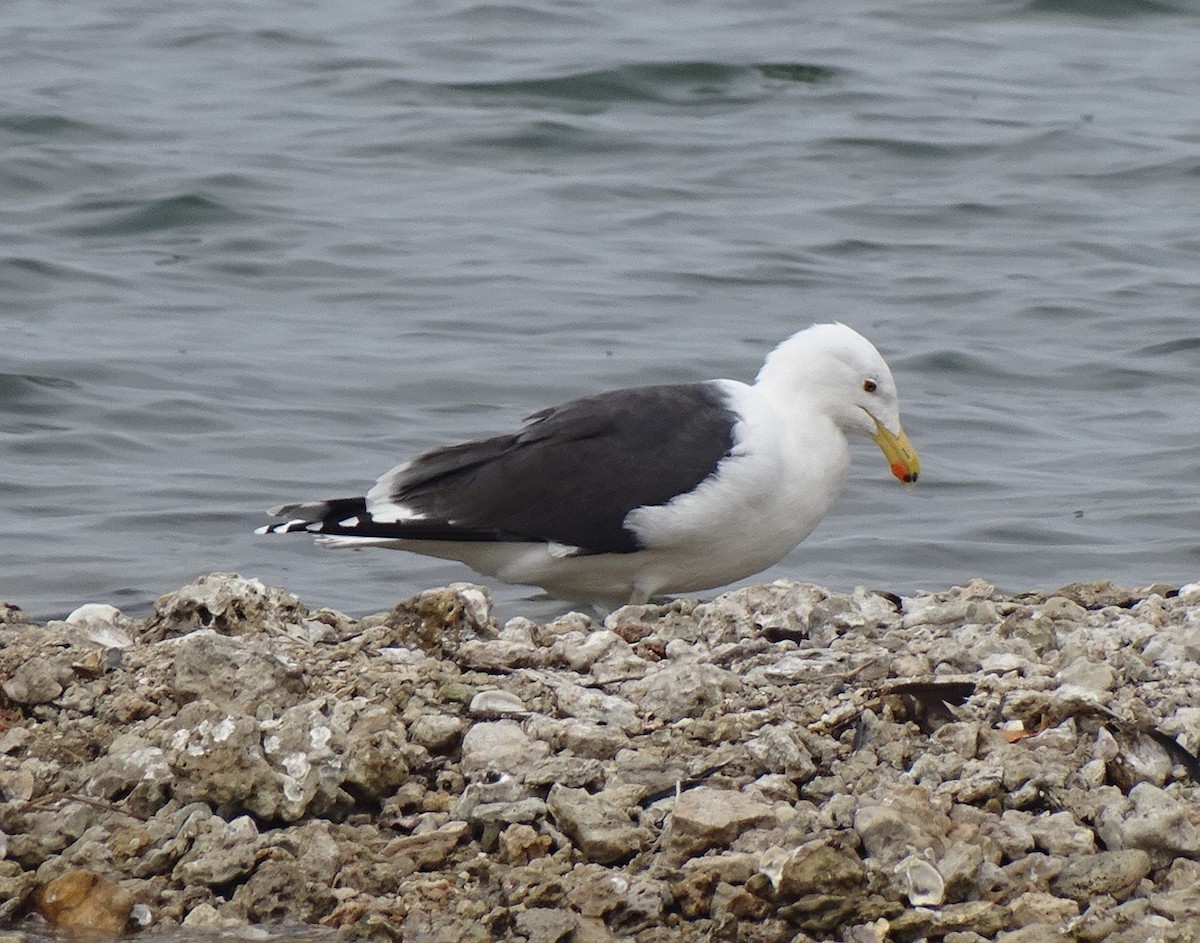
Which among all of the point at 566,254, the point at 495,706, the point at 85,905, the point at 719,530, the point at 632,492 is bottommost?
the point at 566,254

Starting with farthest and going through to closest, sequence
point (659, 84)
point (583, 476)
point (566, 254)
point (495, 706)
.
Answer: point (659, 84) < point (566, 254) < point (583, 476) < point (495, 706)

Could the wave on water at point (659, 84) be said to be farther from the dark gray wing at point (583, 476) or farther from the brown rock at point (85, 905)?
the brown rock at point (85, 905)

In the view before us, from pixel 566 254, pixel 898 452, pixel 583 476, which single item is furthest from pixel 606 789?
pixel 566 254

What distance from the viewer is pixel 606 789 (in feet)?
14.9

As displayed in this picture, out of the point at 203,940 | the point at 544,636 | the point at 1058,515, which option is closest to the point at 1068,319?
the point at 1058,515

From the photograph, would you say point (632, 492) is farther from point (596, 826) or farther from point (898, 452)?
point (596, 826)

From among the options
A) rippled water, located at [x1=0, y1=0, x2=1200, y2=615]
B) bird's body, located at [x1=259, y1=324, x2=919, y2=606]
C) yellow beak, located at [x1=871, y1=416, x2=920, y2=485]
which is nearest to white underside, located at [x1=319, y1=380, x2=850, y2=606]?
bird's body, located at [x1=259, y1=324, x2=919, y2=606]

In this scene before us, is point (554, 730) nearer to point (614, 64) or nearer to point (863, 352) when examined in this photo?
point (863, 352)

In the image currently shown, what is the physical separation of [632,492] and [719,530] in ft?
1.05

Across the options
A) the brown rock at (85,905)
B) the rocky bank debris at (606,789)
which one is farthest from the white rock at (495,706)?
the brown rock at (85,905)

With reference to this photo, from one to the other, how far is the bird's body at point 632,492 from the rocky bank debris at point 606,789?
5.37ft

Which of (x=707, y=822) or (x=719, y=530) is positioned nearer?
(x=707, y=822)

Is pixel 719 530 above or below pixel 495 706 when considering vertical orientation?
below

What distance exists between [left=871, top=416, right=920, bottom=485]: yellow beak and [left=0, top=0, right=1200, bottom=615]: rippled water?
108 centimetres
